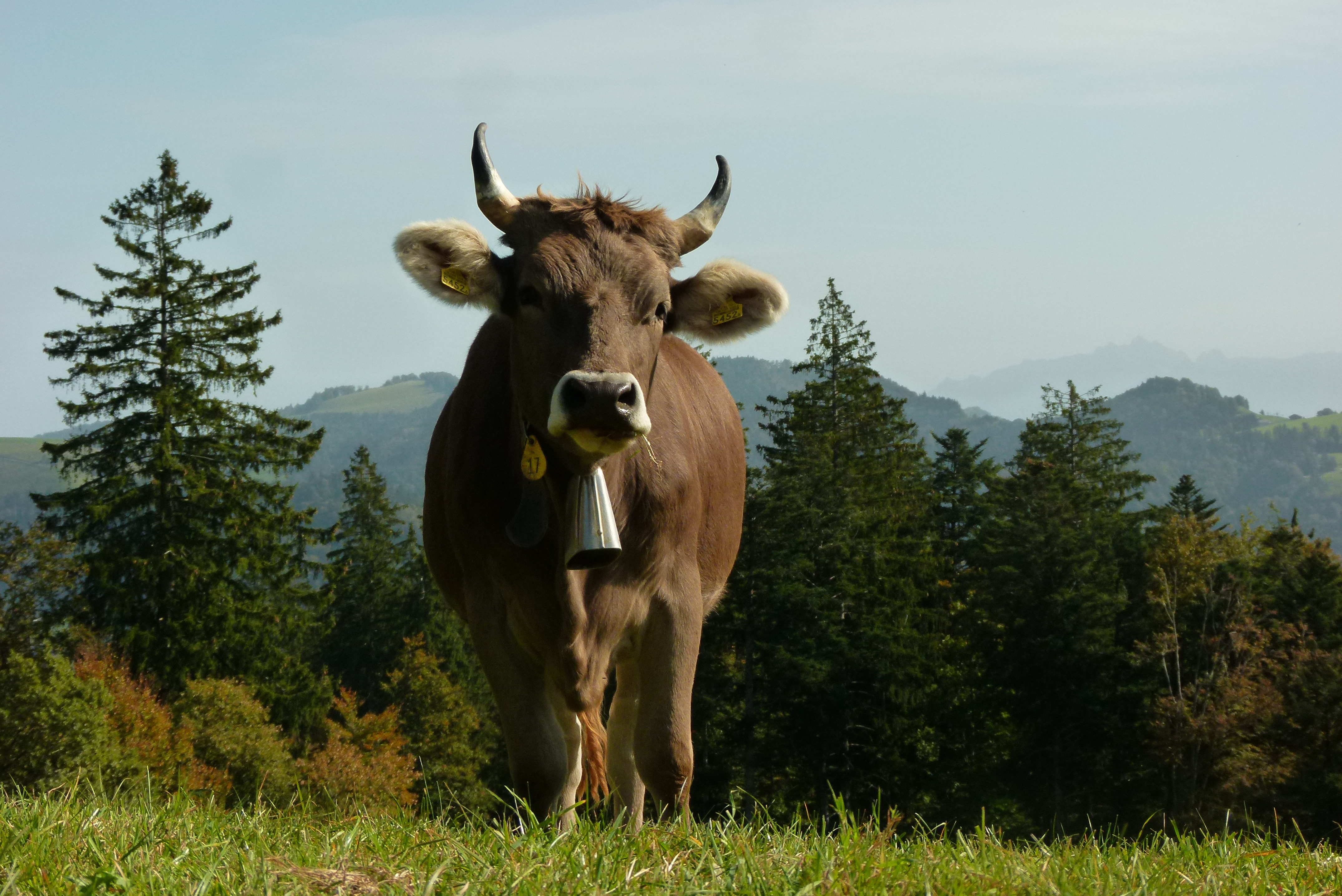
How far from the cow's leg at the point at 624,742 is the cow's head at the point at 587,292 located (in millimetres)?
1666

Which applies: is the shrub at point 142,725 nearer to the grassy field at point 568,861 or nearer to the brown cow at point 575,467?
the brown cow at point 575,467

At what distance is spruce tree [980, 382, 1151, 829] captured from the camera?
60.1 meters

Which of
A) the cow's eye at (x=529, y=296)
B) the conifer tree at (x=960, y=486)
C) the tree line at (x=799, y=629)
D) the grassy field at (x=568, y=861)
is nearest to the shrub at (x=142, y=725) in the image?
the tree line at (x=799, y=629)

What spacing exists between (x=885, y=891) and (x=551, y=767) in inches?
133

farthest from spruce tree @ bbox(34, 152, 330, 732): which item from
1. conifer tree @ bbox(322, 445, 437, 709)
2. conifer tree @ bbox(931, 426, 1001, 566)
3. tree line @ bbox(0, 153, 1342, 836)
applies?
conifer tree @ bbox(931, 426, 1001, 566)

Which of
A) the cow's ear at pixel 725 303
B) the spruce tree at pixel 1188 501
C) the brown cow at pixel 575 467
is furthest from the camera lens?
the spruce tree at pixel 1188 501

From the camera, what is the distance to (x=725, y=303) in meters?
7.35

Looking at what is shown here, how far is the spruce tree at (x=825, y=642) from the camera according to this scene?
5638 cm

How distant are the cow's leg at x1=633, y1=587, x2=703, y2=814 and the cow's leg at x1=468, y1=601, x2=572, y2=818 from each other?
0.43 m

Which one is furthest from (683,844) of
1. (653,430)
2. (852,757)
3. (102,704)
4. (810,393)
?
(810,393)

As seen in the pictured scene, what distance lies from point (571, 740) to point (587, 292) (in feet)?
9.63

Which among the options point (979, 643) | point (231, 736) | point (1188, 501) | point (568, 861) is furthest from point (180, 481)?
point (1188, 501)

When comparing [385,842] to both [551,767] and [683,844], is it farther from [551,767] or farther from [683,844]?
[551,767]

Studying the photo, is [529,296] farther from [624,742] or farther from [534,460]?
[624,742]
